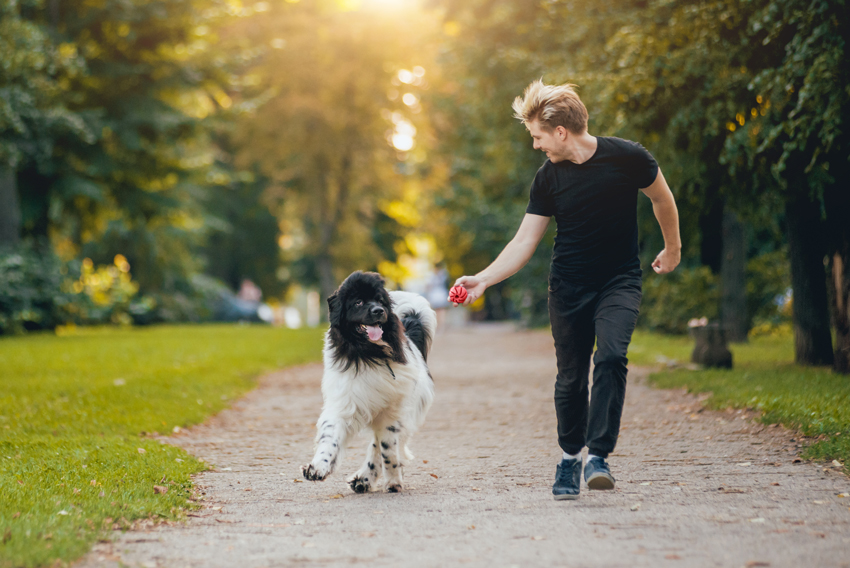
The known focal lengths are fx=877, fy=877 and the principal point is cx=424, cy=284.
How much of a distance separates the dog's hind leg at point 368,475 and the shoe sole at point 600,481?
1.57 meters

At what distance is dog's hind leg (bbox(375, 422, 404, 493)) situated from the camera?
5.86m

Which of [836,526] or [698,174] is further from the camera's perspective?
[698,174]

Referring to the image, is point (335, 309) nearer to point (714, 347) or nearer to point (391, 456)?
point (391, 456)

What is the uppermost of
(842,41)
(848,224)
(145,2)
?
(145,2)

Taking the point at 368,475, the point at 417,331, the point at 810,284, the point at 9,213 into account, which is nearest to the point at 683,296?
the point at 810,284

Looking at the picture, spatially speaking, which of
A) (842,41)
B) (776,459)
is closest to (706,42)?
(842,41)

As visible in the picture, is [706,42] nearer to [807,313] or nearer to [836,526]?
[807,313]

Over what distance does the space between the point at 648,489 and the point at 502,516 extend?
117 centimetres

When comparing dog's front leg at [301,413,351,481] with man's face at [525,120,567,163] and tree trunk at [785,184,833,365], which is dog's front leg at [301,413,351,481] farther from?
tree trunk at [785,184,833,365]

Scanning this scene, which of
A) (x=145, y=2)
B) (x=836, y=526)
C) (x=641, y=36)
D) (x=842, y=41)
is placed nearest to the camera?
(x=836, y=526)

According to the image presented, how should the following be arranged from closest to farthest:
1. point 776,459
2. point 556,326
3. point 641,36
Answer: point 556,326, point 776,459, point 641,36

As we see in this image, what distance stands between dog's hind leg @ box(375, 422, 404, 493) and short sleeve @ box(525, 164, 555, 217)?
1736mm

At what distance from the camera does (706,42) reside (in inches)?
412

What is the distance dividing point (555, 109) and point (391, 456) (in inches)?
98.7
